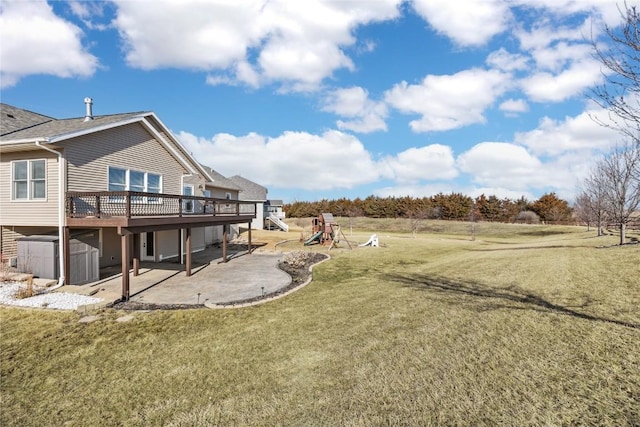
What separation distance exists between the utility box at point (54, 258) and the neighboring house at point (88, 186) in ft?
0.18

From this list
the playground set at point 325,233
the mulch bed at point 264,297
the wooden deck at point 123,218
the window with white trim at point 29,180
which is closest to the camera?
the mulch bed at point 264,297

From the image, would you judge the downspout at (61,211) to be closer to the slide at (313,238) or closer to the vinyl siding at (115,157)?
the vinyl siding at (115,157)

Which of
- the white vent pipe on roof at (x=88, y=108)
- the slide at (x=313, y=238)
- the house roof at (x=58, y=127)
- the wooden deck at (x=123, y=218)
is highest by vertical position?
the white vent pipe on roof at (x=88, y=108)

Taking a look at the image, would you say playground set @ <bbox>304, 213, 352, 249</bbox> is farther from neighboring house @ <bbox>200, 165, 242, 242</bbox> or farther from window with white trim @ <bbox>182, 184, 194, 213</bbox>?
window with white trim @ <bbox>182, 184, 194, 213</bbox>

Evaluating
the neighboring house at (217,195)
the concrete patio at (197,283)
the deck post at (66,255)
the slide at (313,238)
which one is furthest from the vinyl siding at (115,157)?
the slide at (313,238)

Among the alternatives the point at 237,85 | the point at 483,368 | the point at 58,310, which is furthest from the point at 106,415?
the point at 237,85

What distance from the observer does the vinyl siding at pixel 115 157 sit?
11289mm

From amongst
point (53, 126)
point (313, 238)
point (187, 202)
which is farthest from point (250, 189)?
point (53, 126)

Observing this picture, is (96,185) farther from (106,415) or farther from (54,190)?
(106,415)

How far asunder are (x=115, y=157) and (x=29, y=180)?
289 centimetres

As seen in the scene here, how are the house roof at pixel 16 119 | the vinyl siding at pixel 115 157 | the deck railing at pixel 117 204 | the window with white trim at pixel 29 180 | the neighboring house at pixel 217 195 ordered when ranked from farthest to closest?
the neighboring house at pixel 217 195 → the house roof at pixel 16 119 → the vinyl siding at pixel 115 157 → the window with white trim at pixel 29 180 → the deck railing at pixel 117 204

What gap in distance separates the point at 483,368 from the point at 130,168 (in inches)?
590

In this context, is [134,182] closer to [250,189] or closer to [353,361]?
[353,361]

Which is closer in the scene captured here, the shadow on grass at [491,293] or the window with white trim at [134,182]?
the shadow on grass at [491,293]
